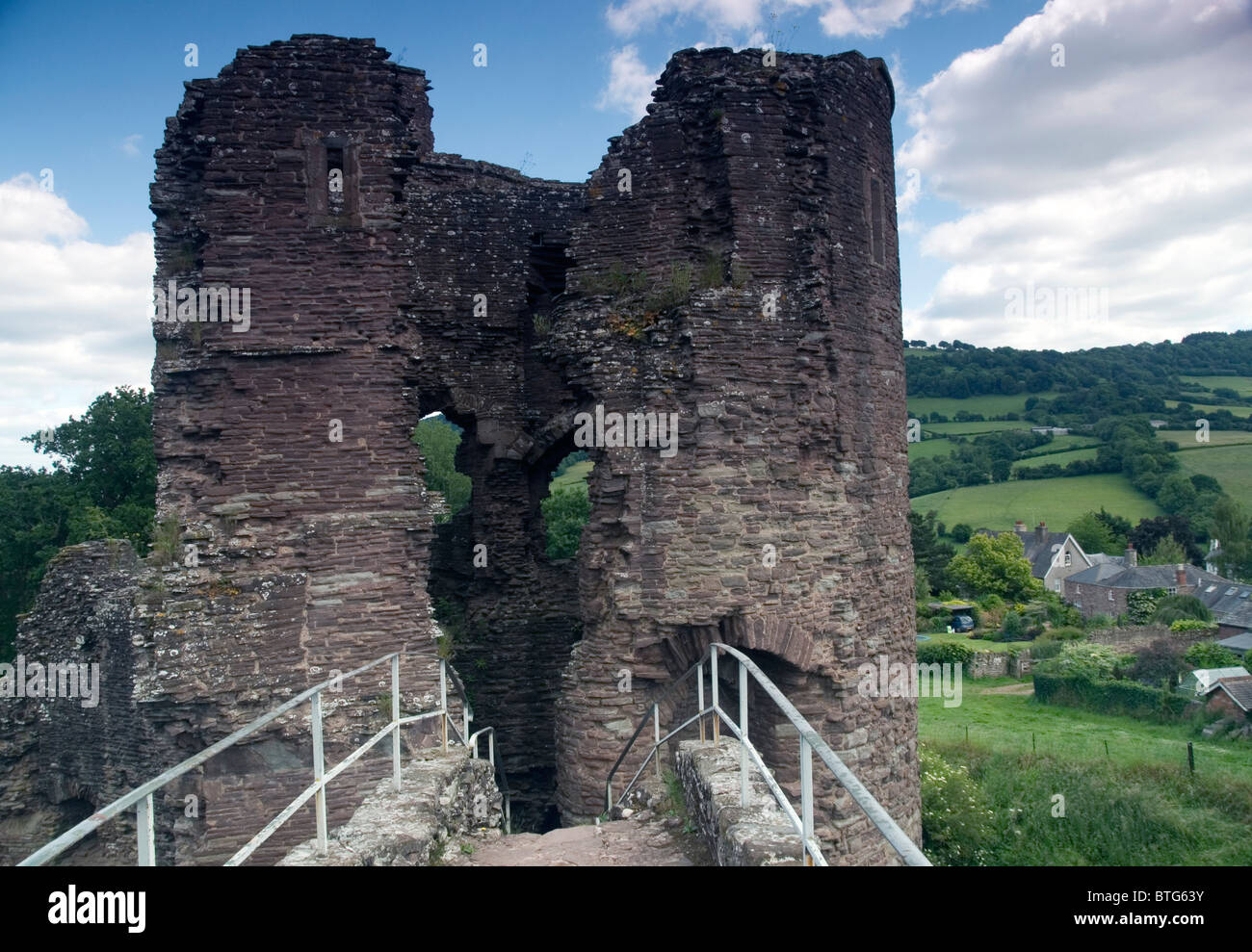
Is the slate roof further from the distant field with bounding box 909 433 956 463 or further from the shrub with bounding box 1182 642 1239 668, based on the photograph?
the distant field with bounding box 909 433 956 463

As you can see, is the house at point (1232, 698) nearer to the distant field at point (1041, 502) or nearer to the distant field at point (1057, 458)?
the distant field at point (1041, 502)

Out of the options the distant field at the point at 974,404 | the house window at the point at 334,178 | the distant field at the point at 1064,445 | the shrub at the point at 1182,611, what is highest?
the distant field at the point at 974,404

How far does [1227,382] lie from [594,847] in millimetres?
104066

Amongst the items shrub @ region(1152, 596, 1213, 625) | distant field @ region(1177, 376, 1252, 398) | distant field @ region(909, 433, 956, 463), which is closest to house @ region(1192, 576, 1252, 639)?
shrub @ region(1152, 596, 1213, 625)

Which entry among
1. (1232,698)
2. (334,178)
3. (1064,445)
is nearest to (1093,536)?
(1064,445)

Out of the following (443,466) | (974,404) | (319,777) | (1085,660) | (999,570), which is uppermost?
(974,404)

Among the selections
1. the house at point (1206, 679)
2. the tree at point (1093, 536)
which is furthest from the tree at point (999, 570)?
the house at point (1206, 679)

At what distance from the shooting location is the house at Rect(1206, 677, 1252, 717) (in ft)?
94.6

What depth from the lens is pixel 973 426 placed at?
84.3 metres

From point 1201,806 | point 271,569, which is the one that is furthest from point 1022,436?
point 271,569

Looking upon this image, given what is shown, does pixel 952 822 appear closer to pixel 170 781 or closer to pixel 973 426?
pixel 170 781

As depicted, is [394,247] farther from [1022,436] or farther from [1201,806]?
[1022,436]

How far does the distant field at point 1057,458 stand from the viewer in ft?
251

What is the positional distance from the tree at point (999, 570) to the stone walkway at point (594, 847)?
52.9 metres
